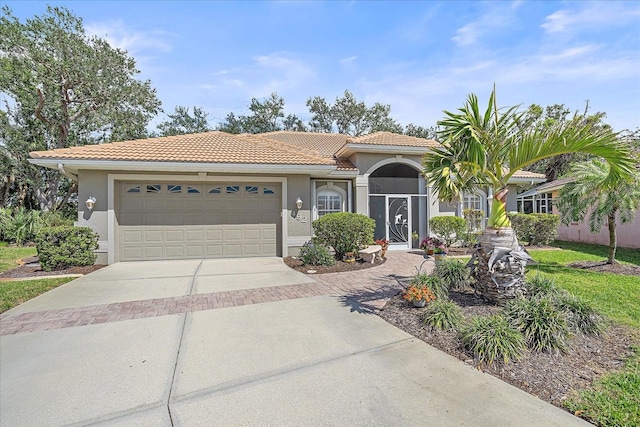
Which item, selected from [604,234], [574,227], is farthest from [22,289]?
[574,227]

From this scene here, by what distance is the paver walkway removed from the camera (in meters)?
4.75

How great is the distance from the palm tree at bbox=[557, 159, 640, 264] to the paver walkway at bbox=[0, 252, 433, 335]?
5368 millimetres

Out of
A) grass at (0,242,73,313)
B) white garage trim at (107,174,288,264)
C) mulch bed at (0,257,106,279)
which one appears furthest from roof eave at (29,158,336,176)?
grass at (0,242,73,313)

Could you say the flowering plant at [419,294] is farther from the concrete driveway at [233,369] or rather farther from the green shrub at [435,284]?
the concrete driveway at [233,369]

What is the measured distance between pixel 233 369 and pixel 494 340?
9.66 feet

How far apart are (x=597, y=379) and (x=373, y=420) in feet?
7.76

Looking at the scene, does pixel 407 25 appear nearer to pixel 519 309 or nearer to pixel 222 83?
pixel 519 309

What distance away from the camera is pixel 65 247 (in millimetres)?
8492

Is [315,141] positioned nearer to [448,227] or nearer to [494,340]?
[448,227]

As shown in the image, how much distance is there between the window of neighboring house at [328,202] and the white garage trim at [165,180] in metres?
1.99

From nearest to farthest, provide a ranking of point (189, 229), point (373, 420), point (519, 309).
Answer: point (373, 420), point (519, 309), point (189, 229)

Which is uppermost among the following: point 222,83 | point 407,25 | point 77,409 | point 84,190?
point 222,83

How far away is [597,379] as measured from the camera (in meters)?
3.01

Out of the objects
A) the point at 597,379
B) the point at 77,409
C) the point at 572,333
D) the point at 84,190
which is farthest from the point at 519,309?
the point at 84,190
